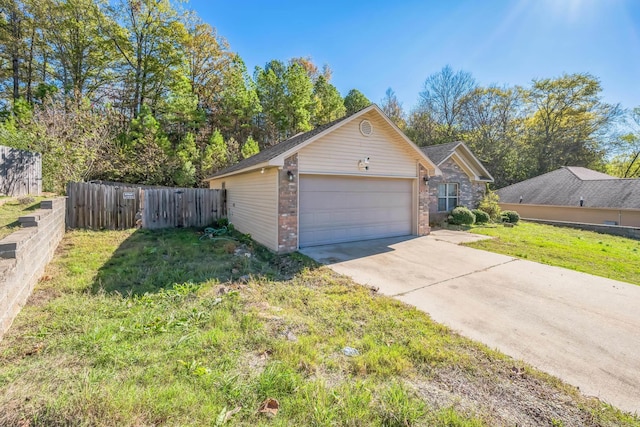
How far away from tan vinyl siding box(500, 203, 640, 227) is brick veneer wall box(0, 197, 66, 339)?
25187 mm

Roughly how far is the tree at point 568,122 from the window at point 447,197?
19.3 metres

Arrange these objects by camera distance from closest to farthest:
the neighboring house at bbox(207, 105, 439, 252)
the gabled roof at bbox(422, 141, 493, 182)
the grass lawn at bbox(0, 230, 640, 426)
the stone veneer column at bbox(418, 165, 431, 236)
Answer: the grass lawn at bbox(0, 230, 640, 426)
the neighboring house at bbox(207, 105, 439, 252)
the stone veneer column at bbox(418, 165, 431, 236)
the gabled roof at bbox(422, 141, 493, 182)

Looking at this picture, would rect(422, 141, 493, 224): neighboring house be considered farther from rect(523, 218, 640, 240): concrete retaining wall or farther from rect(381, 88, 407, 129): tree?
rect(381, 88, 407, 129): tree

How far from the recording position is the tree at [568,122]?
2661 cm

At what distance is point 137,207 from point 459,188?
1533 cm

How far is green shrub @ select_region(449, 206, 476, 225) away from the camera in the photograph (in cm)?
1399

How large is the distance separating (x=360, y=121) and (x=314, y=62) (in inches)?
866

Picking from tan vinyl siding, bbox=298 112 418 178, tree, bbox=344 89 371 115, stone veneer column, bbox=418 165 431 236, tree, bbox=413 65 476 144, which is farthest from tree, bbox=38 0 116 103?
tree, bbox=413 65 476 144

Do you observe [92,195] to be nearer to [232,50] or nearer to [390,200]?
[390,200]

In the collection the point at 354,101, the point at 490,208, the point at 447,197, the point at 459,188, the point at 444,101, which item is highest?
the point at 444,101

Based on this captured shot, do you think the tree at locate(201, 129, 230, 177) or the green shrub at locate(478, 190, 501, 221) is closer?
the green shrub at locate(478, 190, 501, 221)

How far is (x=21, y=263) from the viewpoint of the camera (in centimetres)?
366

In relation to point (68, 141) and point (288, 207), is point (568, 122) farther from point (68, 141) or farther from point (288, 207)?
point (68, 141)

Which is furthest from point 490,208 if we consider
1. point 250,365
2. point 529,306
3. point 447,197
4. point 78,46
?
point 78,46
